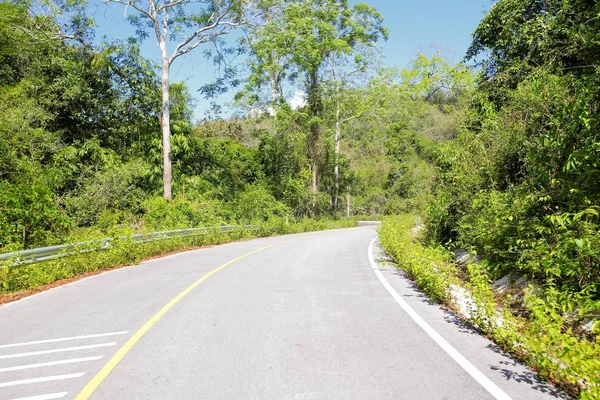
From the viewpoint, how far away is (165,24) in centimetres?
2423

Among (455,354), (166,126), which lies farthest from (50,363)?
(166,126)

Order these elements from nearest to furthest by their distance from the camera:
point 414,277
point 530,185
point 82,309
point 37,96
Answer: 1. point 82,309
2. point 530,185
3. point 414,277
4. point 37,96

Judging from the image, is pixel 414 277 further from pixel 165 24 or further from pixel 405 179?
pixel 405 179

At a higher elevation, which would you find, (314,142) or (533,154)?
(314,142)

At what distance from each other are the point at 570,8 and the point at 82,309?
1255 centimetres

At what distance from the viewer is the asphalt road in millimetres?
4031

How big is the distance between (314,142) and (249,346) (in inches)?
1411

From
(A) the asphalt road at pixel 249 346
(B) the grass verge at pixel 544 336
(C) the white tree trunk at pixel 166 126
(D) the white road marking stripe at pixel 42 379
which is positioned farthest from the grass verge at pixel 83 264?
(B) the grass verge at pixel 544 336

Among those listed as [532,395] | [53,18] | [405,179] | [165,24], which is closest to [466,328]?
[532,395]

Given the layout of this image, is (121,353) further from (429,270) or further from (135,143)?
(135,143)

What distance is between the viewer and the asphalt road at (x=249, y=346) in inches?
159

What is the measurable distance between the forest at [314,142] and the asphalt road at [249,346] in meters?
1.16

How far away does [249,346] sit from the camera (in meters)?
5.21

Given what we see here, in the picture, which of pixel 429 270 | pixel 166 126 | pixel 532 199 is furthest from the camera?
pixel 166 126
